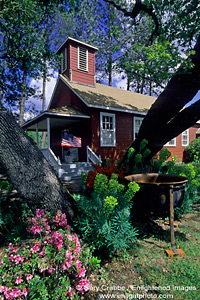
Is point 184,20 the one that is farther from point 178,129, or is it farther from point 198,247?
point 198,247

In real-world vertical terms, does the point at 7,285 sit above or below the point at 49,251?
below

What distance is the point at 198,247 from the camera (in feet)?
8.82

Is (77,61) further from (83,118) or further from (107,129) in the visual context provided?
(107,129)

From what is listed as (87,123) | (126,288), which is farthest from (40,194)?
(87,123)

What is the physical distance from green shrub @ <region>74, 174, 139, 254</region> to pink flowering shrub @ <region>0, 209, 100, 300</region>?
0.29m

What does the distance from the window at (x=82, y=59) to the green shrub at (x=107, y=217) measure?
38.4 ft

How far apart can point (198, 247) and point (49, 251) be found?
2310 mm

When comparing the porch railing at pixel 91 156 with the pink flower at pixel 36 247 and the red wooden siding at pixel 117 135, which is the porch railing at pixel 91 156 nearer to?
the red wooden siding at pixel 117 135

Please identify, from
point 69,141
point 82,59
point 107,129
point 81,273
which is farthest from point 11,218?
point 82,59

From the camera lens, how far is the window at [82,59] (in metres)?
12.2

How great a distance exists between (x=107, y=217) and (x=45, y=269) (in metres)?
0.93

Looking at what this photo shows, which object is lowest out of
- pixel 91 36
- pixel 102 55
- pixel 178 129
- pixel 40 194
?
pixel 40 194

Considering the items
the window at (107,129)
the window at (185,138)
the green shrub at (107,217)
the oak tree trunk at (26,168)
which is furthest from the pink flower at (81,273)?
the window at (185,138)

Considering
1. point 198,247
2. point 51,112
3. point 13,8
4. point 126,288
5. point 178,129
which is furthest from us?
point 51,112
